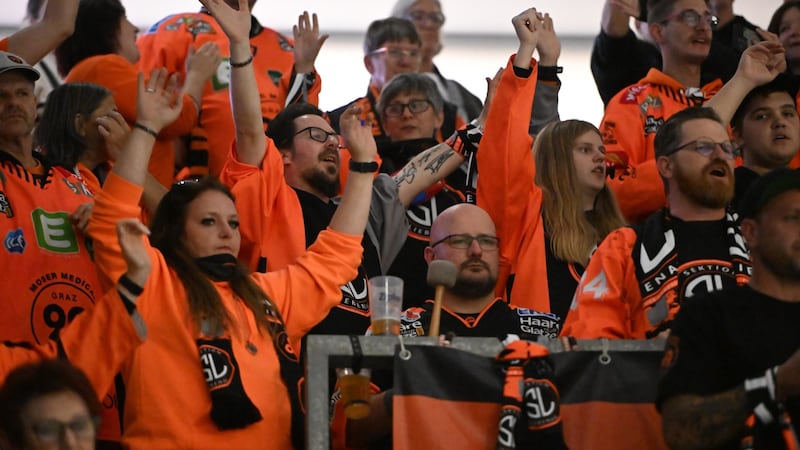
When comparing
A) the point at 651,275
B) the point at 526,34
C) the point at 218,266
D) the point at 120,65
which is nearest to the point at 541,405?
the point at 651,275

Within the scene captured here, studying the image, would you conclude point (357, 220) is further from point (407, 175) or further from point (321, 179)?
point (407, 175)

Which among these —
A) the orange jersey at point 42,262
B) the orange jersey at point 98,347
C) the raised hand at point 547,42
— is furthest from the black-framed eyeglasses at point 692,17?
the orange jersey at point 98,347

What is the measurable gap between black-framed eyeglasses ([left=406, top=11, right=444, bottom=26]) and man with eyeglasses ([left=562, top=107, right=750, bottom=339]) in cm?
318

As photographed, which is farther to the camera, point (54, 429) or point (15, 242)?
point (15, 242)

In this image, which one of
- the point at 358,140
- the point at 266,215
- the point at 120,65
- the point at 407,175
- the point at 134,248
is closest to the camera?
the point at 134,248

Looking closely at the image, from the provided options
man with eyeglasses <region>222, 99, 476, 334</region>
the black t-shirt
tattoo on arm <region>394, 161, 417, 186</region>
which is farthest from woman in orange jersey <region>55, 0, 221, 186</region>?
the black t-shirt

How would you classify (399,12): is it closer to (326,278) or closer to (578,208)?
(578,208)

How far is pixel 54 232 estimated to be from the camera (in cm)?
581

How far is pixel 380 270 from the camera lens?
667 cm

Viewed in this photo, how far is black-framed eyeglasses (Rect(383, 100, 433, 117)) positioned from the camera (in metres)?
7.57

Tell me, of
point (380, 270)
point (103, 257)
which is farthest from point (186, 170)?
point (103, 257)

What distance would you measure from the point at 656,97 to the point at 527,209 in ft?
3.96

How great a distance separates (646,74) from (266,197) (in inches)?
112

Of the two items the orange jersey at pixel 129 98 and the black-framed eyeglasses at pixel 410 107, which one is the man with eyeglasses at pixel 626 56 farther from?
the orange jersey at pixel 129 98
